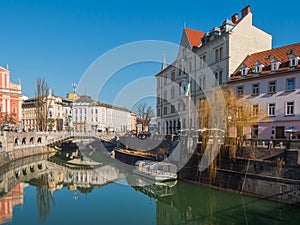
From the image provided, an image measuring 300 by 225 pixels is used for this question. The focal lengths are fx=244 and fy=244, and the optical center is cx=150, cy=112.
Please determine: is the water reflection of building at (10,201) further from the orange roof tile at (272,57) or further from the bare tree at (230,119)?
the orange roof tile at (272,57)

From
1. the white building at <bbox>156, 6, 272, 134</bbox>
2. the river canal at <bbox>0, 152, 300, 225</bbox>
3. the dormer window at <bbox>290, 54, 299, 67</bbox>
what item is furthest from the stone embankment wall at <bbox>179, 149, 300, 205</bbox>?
the dormer window at <bbox>290, 54, 299, 67</bbox>

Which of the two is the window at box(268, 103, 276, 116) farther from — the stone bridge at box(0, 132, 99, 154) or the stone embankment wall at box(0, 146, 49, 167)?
the stone bridge at box(0, 132, 99, 154)

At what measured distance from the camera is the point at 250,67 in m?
26.7

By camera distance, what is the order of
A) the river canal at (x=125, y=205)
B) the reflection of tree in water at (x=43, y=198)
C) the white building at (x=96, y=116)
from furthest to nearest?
the white building at (x=96, y=116) → the reflection of tree in water at (x=43, y=198) → the river canal at (x=125, y=205)

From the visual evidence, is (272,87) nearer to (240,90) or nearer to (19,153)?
(240,90)

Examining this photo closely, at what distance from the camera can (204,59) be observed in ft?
106

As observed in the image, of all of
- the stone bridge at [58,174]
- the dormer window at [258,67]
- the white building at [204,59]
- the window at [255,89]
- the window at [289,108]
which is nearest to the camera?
the window at [289,108]

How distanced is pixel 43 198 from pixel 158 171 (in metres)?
10.3

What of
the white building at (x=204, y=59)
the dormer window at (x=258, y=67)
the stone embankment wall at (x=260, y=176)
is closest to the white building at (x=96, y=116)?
the white building at (x=204, y=59)

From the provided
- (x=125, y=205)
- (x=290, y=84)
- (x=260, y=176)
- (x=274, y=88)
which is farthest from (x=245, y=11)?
(x=125, y=205)

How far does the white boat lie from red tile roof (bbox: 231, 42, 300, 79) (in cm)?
1266

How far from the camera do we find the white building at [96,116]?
238 ft

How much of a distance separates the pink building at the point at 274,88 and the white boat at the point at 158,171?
27.2 feet

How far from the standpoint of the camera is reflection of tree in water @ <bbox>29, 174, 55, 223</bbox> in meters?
16.6
